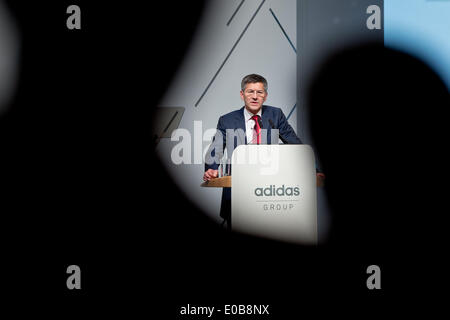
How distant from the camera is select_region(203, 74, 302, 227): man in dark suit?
2572mm

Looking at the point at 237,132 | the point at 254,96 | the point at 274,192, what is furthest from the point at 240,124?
the point at 274,192

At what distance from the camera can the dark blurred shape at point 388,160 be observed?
2.78m

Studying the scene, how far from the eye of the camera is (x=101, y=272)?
2742mm

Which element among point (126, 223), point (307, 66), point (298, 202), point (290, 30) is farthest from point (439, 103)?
point (126, 223)

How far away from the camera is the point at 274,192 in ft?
6.98

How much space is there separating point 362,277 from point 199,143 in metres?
1.36

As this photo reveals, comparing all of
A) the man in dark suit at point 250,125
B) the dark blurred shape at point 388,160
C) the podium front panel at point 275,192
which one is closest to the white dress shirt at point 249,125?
the man in dark suit at point 250,125

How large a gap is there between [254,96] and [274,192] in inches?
29.4

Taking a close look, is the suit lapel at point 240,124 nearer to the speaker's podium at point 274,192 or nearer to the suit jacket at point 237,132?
the suit jacket at point 237,132

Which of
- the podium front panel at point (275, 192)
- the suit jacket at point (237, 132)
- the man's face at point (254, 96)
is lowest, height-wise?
the podium front panel at point (275, 192)

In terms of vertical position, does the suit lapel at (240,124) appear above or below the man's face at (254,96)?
below

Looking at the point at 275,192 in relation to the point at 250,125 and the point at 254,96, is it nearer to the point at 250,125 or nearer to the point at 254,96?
the point at 250,125

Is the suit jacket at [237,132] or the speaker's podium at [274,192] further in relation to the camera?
the suit jacket at [237,132]

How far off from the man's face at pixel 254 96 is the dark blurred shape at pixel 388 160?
0.60m
